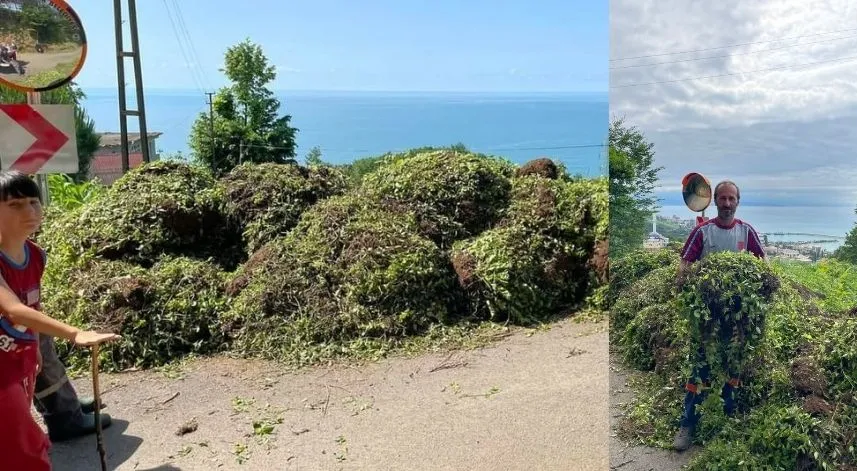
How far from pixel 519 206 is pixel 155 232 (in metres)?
3.42

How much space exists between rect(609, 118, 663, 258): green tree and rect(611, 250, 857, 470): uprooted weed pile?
151 millimetres

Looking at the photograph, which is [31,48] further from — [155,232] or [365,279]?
[365,279]

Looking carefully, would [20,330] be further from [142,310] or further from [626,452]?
[142,310]

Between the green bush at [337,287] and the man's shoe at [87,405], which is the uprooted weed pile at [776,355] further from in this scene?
the man's shoe at [87,405]

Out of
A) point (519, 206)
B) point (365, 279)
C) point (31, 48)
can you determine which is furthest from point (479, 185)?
point (31, 48)

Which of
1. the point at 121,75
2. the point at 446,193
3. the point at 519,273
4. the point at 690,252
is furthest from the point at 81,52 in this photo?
the point at 121,75

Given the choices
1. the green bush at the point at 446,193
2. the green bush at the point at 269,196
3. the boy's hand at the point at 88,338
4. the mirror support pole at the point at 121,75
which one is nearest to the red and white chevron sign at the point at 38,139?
the green bush at the point at 269,196

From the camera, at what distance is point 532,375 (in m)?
5.02

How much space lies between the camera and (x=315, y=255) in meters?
6.17

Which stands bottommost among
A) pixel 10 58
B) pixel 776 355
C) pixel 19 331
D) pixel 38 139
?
pixel 776 355

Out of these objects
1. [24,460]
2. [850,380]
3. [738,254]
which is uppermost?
[738,254]

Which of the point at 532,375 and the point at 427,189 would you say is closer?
the point at 532,375

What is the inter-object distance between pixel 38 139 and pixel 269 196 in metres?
2.58

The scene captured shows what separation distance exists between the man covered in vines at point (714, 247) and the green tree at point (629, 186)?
0.63 ft
